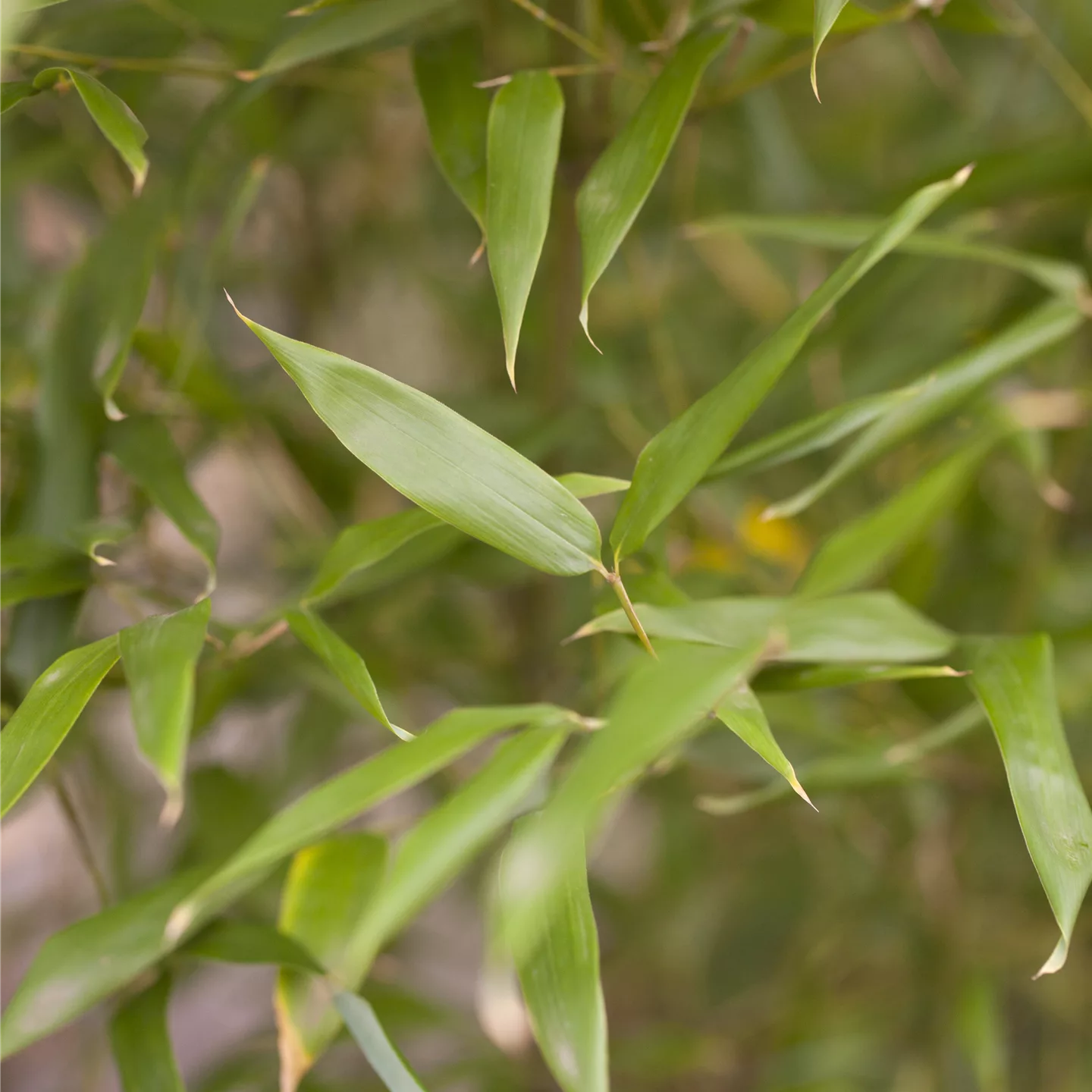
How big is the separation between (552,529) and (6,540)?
0.67 ft

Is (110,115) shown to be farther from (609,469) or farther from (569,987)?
(609,469)

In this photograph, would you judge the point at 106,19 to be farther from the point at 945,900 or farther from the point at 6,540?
the point at 945,900

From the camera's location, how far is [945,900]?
0.67 m

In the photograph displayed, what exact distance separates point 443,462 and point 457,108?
0.59 ft

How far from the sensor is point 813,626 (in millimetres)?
356

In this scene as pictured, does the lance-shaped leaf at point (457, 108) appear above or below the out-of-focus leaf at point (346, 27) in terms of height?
below

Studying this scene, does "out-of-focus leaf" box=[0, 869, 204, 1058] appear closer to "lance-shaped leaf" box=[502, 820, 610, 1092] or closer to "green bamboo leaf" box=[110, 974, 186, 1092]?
"green bamboo leaf" box=[110, 974, 186, 1092]

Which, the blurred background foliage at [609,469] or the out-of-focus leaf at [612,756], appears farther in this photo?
the blurred background foliage at [609,469]

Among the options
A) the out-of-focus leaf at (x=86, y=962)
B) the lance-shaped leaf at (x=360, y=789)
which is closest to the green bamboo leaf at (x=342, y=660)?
the lance-shaped leaf at (x=360, y=789)

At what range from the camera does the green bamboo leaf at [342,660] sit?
0.28 metres

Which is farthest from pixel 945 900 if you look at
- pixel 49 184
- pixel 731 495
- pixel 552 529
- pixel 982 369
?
pixel 49 184

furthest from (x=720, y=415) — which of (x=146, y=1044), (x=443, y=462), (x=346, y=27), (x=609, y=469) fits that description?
(x=609, y=469)

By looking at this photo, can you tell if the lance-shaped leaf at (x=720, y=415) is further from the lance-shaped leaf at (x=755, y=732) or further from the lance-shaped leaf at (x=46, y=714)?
the lance-shaped leaf at (x=46, y=714)

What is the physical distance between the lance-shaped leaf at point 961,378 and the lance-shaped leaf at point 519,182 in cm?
14
